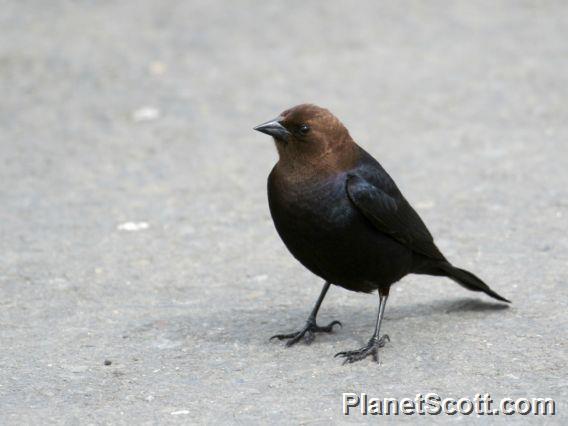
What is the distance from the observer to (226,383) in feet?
15.0

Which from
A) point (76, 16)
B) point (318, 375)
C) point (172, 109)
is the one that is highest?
point (76, 16)

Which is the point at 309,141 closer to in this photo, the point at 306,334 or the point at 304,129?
the point at 304,129

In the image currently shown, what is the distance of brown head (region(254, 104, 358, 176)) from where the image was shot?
15.5 ft

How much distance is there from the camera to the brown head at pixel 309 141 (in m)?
4.73

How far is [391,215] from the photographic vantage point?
489 centimetres

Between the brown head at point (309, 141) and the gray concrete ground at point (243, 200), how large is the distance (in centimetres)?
87

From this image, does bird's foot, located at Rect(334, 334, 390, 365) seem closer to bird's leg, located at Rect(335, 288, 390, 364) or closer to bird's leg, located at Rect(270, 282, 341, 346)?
bird's leg, located at Rect(335, 288, 390, 364)

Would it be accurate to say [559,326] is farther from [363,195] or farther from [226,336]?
[226,336]

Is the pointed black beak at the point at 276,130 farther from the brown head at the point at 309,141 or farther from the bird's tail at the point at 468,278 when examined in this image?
the bird's tail at the point at 468,278

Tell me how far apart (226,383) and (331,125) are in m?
1.21

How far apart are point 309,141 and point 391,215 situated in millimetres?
510

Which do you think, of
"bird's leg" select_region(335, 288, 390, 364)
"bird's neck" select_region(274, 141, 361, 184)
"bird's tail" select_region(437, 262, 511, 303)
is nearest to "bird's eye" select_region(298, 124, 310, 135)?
"bird's neck" select_region(274, 141, 361, 184)

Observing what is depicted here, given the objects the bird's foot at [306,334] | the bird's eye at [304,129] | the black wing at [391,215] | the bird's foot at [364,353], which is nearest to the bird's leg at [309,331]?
the bird's foot at [306,334]

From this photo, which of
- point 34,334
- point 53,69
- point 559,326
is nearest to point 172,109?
point 53,69
